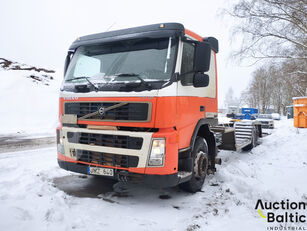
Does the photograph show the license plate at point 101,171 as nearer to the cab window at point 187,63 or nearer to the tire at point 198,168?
the tire at point 198,168

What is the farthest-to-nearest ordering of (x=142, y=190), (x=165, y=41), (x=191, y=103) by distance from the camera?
(x=142, y=190) < (x=191, y=103) < (x=165, y=41)

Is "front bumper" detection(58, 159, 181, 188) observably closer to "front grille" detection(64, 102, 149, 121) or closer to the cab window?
"front grille" detection(64, 102, 149, 121)

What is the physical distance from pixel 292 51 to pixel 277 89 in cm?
4681

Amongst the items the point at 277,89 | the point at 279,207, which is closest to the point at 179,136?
the point at 279,207

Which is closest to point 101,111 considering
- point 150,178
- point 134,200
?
point 150,178

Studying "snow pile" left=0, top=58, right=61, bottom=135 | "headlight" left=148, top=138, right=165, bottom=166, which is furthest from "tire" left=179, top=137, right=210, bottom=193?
"snow pile" left=0, top=58, right=61, bottom=135

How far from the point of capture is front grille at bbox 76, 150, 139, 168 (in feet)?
11.5

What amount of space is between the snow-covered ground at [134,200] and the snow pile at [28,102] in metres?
8.68

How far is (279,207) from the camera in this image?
3535mm

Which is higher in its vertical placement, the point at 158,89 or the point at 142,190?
the point at 158,89

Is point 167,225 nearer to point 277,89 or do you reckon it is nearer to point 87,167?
point 87,167

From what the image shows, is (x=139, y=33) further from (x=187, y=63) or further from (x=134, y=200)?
(x=134, y=200)

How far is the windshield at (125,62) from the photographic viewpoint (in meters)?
3.62

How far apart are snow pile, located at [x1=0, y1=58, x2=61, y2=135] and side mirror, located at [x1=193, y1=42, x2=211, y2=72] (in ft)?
35.1
